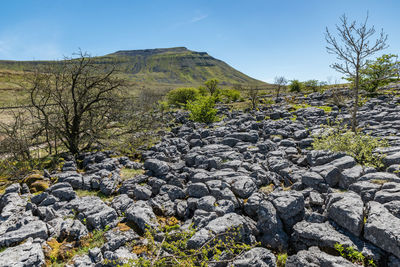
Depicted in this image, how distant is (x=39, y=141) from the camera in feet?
44.8

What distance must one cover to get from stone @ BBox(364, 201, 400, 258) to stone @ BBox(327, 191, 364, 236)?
0.17 meters

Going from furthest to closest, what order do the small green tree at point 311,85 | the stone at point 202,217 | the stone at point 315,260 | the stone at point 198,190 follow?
the small green tree at point 311,85 < the stone at point 198,190 < the stone at point 202,217 < the stone at point 315,260

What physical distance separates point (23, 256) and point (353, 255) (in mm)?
7115

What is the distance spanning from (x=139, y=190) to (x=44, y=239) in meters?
3.02

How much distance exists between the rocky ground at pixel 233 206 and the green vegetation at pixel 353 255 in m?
0.12

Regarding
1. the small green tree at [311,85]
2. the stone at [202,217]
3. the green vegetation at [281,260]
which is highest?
the small green tree at [311,85]

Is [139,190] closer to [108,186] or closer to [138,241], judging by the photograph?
[108,186]

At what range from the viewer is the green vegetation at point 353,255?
4.45 m

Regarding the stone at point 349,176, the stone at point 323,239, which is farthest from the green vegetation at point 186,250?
the stone at point 349,176

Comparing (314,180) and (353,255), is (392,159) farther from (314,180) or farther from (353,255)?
(353,255)

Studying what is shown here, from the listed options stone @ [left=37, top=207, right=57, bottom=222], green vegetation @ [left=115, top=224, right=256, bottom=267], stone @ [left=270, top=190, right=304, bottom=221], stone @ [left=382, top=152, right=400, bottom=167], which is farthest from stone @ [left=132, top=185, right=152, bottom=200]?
stone @ [left=382, top=152, right=400, bottom=167]

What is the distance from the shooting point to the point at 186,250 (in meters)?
4.84

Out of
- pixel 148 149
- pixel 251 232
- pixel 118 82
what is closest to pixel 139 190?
pixel 251 232

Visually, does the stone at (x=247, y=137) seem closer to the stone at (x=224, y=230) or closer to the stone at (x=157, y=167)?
the stone at (x=157, y=167)
